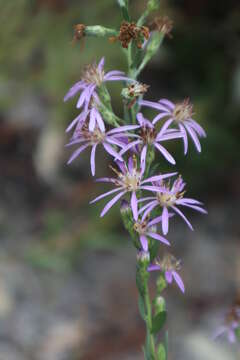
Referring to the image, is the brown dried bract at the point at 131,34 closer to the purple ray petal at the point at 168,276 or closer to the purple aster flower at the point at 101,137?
the purple aster flower at the point at 101,137

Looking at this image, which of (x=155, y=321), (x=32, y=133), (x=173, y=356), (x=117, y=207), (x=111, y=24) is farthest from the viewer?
(x=32, y=133)

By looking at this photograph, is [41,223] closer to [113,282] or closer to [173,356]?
[113,282]

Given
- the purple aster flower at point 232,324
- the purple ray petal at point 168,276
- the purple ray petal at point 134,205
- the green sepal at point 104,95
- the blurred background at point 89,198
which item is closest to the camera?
the purple ray petal at point 134,205

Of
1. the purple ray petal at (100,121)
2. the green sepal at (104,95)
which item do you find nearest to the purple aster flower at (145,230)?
the purple ray petal at (100,121)

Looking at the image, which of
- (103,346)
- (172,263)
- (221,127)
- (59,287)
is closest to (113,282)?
(59,287)

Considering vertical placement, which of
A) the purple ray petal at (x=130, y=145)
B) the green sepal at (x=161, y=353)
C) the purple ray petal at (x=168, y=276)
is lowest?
the green sepal at (x=161, y=353)

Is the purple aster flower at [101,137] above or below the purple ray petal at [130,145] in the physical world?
above

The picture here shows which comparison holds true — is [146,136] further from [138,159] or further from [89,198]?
[89,198]

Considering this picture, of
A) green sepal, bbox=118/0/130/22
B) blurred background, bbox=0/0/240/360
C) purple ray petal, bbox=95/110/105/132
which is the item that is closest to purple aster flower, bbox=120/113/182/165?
purple ray petal, bbox=95/110/105/132
